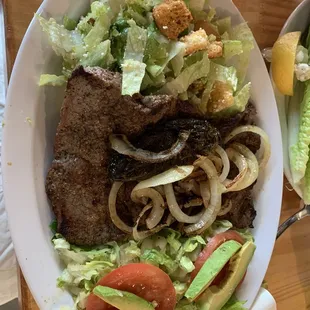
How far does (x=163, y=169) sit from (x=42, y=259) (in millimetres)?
539

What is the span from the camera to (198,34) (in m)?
1.73

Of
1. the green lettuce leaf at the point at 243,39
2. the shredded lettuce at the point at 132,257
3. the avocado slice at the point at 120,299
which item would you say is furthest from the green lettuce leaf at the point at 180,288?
the green lettuce leaf at the point at 243,39

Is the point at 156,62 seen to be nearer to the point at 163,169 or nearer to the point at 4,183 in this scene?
the point at 163,169

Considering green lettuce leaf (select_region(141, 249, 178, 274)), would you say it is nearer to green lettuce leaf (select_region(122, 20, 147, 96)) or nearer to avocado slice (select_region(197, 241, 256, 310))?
avocado slice (select_region(197, 241, 256, 310))

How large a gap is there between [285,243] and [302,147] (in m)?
0.54

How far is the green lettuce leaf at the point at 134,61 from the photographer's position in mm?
1544

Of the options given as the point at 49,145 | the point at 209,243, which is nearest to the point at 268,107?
the point at 209,243

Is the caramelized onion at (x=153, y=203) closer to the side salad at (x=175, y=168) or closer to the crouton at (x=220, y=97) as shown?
the side salad at (x=175, y=168)

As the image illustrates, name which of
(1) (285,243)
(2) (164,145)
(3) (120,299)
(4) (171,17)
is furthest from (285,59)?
(3) (120,299)

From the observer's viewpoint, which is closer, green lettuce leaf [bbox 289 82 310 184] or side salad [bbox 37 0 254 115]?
side salad [bbox 37 0 254 115]

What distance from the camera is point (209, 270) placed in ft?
5.51

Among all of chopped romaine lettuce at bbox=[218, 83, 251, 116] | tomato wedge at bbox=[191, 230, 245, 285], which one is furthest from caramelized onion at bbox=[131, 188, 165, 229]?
chopped romaine lettuce at bbox=[218, 83, 251, 116]

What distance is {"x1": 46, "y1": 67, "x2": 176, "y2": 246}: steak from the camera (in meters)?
1.57

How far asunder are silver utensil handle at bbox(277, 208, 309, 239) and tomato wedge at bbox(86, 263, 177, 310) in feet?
2.54
